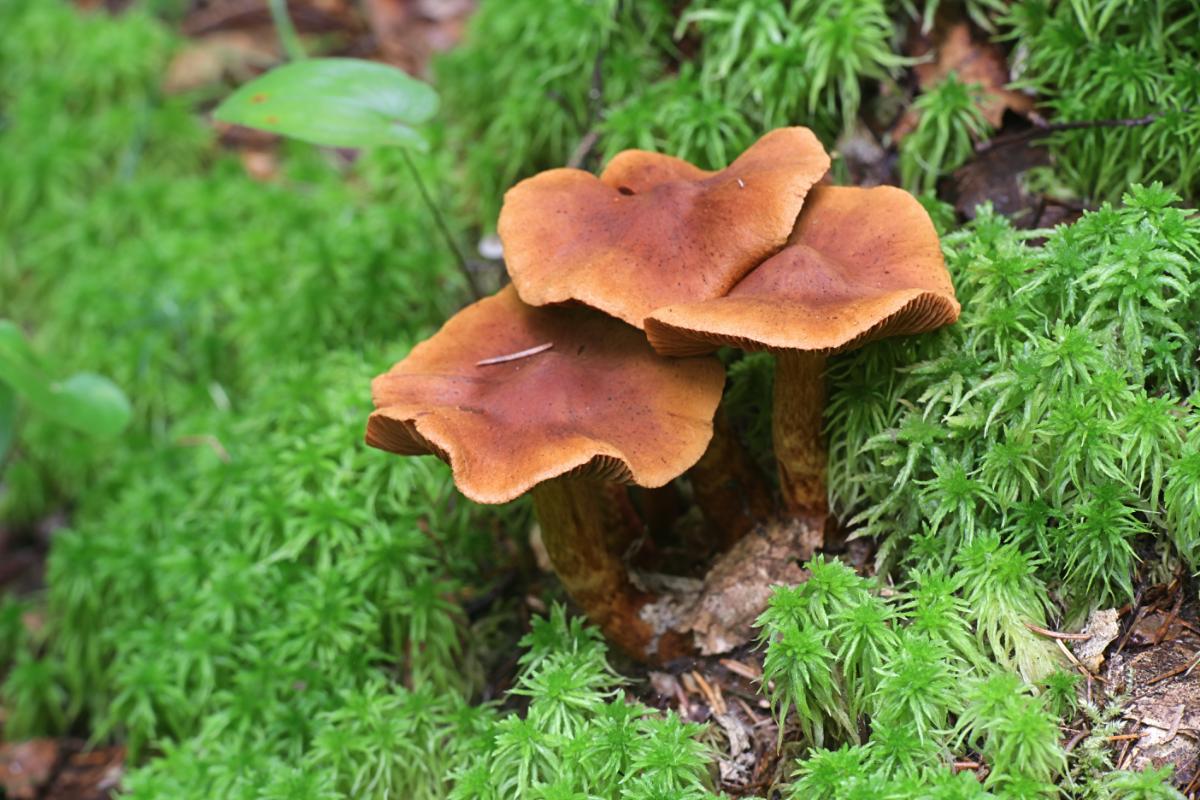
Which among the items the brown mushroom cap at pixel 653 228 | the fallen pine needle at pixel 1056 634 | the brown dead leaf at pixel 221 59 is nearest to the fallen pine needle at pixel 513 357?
the brown mushroom cap at pixel 653 228

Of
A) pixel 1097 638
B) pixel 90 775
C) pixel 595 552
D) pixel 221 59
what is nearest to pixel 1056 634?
pixel 1097 638

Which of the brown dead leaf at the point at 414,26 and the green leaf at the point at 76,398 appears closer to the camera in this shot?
the green leaf at the point at 76,398

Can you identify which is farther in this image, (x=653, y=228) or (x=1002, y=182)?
(x=1002, y=182)

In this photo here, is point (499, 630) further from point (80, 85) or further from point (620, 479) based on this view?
point (80, 85)

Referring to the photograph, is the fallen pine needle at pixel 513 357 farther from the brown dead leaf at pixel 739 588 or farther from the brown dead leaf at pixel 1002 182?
the brown dead leaf at pixel 1002 182

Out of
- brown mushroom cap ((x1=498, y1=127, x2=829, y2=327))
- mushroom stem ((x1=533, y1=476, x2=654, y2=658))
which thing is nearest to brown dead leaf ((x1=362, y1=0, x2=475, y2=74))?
brown mushroom cap ((x1=498, y1=127, x2=829, y2=327))

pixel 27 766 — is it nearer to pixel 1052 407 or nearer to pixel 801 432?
pixel 801 432

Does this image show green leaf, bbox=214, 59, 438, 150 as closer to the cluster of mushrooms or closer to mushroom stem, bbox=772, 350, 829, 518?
the cluster of mushrooms
